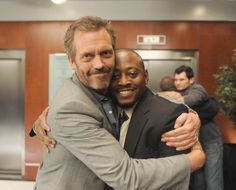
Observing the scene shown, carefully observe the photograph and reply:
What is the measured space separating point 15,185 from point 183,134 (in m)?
4.15

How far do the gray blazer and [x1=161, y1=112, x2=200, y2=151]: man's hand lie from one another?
0.18ft

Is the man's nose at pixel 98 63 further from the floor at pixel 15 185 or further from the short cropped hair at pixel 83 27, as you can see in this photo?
the floor at pixel 15 185

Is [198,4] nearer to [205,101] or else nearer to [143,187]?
[205,101]

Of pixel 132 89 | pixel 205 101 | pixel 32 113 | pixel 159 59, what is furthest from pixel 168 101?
pixel 32 113

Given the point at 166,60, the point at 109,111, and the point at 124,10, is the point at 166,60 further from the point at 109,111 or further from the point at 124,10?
the point at 109,111

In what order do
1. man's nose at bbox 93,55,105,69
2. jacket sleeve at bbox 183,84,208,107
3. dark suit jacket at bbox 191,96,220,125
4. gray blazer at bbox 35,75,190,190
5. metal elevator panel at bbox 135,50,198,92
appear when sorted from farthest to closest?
metal elevator panel at bbox 135,50,198,92 < dark suit jacket at bbox 191,96,220,125 < jacket sleeve at bbox 183,84,208,107 < man's nose at bbox 93,55,105,69 < gray blazer at bbox 35,75,190,190

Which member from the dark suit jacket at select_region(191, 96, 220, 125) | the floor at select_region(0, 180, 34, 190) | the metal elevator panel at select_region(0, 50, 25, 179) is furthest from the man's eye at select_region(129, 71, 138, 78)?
the metal elevator panel at select_region(0, 50, 25, 179)

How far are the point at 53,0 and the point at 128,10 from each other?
1157 mm

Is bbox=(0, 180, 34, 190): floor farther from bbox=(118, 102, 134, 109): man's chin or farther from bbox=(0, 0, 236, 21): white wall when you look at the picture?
bbox=(118, 102, 134, 109): man's chin

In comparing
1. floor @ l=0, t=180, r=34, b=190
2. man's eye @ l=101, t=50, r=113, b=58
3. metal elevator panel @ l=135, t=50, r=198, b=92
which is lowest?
floor @ l=0, t=180, r=34, b=190

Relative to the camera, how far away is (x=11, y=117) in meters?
5.09

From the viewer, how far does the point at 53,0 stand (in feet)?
14.3

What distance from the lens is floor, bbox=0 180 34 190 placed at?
178 inches

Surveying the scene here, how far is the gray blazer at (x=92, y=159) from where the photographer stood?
3.54 feet
